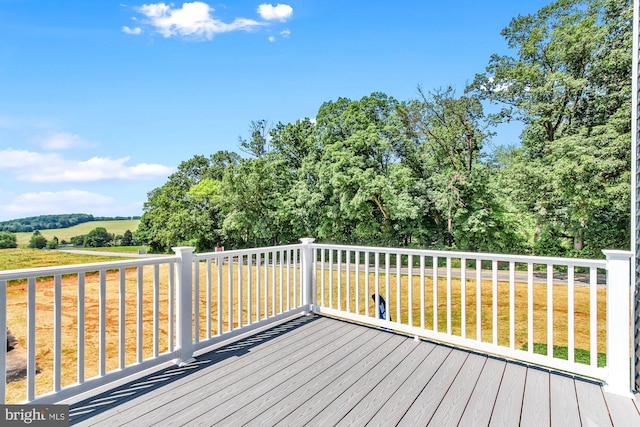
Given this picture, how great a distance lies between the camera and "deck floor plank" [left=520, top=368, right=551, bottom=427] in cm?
189

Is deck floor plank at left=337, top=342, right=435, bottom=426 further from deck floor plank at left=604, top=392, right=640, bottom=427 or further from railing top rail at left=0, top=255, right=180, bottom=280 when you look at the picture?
railing top rail at left=0, top=255, right=180, bottom=280

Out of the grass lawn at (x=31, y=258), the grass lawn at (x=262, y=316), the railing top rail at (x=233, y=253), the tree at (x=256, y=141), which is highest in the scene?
the tree at (x=256, y=141)

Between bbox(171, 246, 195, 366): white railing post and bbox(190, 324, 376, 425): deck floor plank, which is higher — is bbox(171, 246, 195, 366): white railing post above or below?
above

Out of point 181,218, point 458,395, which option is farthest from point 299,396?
point 181,218

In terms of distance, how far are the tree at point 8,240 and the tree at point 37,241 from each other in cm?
48

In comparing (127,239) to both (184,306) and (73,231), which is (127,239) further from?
(184,306)

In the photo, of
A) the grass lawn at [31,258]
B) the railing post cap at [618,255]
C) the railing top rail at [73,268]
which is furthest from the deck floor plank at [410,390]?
the grass lawn at [31,258]

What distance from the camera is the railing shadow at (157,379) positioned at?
2027 millimetres

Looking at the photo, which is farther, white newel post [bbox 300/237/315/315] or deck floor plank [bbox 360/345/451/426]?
white newel post [bbox 300/237/315/315]

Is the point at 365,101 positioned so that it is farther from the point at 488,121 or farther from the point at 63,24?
the point at 63,24

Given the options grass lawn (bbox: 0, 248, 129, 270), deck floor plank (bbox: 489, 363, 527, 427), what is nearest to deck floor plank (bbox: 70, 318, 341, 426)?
deck floor plank (bbox: 489, 363, 527, 427)

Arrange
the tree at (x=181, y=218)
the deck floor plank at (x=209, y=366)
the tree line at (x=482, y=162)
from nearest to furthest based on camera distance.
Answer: the deck floor plank at (x=209, y=366) < the tree line at (x=482, y=162) < the tree at (x=181, y=218)

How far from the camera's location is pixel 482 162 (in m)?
15.1

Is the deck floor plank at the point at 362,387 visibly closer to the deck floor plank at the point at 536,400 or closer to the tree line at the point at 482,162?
the deck floor plank at the point at 536,400
